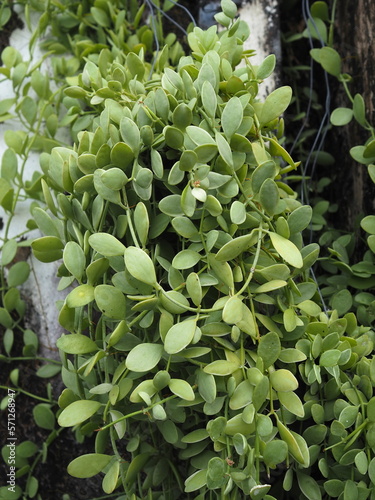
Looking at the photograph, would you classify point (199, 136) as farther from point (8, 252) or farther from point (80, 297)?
point (8, 252)

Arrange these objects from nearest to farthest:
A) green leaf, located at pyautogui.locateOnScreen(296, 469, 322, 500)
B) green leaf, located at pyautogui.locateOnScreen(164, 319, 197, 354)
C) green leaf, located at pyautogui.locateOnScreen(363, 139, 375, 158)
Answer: green leaf, located at pyautogui.locateOnScreen(164, 319, 197, 354) → green leaf, located at pyautogui.locateOnScreen(296, 469, 322, 500) → green leaf, located at pyautogui.locateOnScreen(363, 139, 375, 158)

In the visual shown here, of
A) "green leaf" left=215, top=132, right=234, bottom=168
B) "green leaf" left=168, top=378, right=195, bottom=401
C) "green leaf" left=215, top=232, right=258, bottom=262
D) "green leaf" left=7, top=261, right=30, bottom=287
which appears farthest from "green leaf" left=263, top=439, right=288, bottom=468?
"green leaf" left=7, top=261, right=30, bottom=287

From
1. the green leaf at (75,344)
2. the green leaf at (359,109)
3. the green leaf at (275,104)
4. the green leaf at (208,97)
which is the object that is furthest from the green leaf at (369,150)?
the green leaf at (75,344)

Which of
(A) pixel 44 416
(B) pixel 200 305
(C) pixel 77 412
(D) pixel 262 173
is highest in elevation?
(D) pixel 262 173

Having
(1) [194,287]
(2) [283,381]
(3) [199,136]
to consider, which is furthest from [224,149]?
(2) [283,381]

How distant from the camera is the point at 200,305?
23.0 inches

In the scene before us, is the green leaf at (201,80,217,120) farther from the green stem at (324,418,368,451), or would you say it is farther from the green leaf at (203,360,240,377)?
the green stem at (324,418,368,451)

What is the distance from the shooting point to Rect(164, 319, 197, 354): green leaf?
1.78 ft

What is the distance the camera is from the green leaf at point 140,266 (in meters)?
0.55

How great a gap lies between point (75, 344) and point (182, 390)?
137 mm

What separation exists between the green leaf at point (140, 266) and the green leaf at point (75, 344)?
0.39 feet

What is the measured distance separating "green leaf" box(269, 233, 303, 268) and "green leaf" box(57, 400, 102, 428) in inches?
11.0

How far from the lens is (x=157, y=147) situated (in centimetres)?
65

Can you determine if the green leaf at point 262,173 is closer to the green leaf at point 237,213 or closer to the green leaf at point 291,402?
the green leaf at point 237,213
